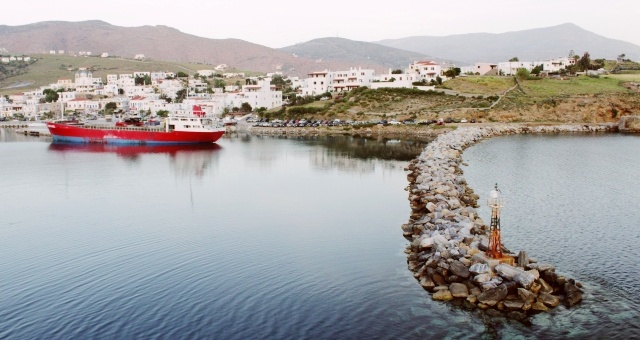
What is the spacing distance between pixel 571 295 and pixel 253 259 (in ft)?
35.3

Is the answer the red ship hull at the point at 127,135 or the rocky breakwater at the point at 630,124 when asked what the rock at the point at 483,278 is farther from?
the rocky breakwater at the point at 630,124

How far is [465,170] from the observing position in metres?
38.9

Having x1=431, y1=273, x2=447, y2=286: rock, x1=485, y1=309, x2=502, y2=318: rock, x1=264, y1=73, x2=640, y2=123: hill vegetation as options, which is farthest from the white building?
x1=485, y1=309, x2=502, y2=318: rock

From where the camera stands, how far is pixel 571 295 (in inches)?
616

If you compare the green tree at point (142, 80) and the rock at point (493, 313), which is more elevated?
the green tree at point (142, 80)

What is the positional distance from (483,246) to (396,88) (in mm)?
77382

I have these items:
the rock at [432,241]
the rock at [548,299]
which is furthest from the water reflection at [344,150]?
the rock at [548,299]

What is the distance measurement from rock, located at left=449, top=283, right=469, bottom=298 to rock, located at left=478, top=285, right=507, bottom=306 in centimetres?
54

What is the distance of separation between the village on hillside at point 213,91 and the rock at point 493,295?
72.5m

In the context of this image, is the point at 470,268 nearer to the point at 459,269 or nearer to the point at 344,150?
the point at 459,269

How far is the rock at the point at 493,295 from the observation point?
15.7m

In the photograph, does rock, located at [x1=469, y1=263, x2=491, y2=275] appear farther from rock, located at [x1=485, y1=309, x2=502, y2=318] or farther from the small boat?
the small boat

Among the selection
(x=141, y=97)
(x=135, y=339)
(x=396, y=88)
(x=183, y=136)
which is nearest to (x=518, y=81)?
(x=396, y=88)

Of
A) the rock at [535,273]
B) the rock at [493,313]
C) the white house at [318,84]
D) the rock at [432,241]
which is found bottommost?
the rock at [493,313]
